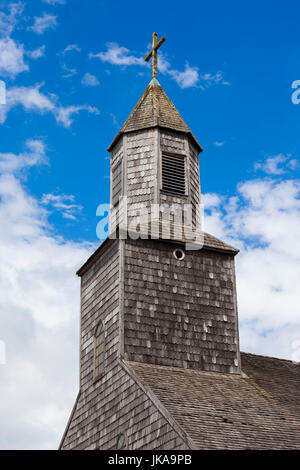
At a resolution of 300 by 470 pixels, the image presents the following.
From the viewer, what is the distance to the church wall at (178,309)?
19.1 meters

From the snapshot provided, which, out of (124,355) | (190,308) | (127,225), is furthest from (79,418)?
(127,225)

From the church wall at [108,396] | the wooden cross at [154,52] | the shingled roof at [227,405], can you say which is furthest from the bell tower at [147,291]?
the wooden cross at [154,52]

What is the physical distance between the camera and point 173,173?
891 inches

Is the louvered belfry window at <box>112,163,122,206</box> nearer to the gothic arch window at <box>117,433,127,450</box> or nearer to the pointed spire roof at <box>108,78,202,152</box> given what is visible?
the pointed spire roof at <box>108,78,202,152</box>

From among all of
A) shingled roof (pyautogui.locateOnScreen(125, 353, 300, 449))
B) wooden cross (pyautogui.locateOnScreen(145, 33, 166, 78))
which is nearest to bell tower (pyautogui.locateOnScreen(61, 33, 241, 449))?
shingled roof (pyautogui.locateOnScreen(125, 353, 300, 449))

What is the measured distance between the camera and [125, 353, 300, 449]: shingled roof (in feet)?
49.6

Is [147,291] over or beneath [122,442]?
over

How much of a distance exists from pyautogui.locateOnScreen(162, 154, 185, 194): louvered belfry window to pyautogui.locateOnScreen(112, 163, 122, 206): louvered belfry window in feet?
5.22

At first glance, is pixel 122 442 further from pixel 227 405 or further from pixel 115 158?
pixel 115 158

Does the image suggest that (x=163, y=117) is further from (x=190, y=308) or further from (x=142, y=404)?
(x=142, y=404)

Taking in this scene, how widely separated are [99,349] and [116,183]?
619 centimetres

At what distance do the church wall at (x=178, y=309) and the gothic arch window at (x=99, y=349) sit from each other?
147 centimetres

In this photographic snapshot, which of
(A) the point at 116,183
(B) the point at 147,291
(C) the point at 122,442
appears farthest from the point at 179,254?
(C) the point at 122,442

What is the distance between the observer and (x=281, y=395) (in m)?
19.5
